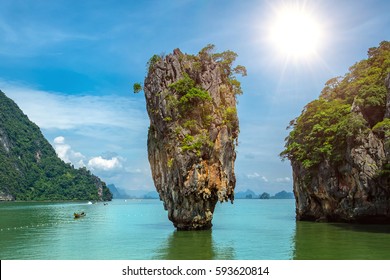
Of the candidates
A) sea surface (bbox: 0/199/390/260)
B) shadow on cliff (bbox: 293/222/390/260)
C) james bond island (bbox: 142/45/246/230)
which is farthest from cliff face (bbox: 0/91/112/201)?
shadow on cliff (bbox: 293/222/390/260)

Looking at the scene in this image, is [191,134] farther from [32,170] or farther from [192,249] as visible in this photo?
[32,170]

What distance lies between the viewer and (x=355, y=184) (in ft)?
109

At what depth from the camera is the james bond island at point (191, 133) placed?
28.4m

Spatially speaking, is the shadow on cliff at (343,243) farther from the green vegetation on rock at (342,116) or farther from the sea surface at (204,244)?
the green vegetation on rock at (342,116)

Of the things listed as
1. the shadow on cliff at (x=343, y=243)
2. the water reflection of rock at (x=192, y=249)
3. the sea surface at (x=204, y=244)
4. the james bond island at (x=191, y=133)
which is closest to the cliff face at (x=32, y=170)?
the sea surface at (x=204, y=244)

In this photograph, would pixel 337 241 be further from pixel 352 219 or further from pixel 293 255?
pixel 352 219

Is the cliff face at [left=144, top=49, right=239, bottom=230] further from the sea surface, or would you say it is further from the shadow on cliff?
the shadow on cliff

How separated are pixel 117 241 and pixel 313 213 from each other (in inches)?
839

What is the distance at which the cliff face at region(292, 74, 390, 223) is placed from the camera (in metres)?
31.4

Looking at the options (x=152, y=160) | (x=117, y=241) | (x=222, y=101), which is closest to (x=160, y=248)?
(x=117, y=241)

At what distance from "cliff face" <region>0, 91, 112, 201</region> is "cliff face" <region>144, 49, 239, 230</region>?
109 metres

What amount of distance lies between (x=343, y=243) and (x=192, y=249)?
29.6 feet

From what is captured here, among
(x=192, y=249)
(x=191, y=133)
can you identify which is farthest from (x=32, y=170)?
(x=192, y=249)

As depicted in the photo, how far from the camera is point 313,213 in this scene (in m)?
40.6
